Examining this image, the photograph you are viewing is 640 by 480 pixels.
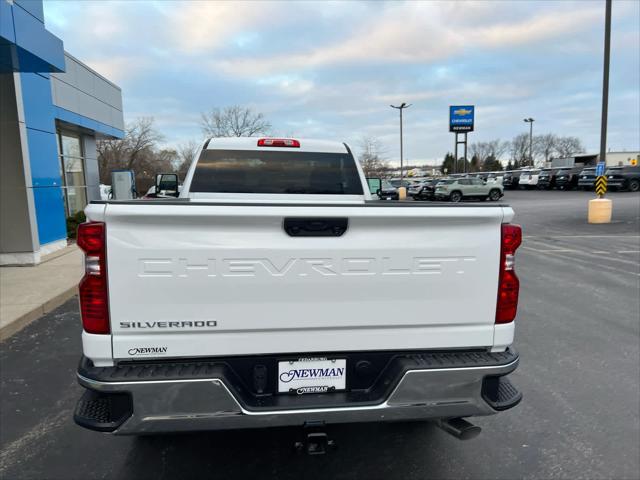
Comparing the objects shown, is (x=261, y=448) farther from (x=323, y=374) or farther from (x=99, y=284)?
(x=99, y=284)

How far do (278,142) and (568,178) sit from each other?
4115 centimetres

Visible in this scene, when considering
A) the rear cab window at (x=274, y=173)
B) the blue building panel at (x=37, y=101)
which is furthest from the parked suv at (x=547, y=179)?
the rear cab window at (x=274, y=173)

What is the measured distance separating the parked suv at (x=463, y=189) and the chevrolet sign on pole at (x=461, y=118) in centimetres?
2256

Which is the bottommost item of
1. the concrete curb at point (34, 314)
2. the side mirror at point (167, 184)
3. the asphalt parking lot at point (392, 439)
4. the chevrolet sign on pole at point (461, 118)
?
the asphalt parking lot at point (392, 439)

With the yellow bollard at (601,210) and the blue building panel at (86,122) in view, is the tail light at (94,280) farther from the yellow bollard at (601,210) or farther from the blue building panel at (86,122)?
the yellow bollard at (601,210)

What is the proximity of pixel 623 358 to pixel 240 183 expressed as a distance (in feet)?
13.6

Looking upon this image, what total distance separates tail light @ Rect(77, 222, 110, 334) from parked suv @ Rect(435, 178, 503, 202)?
30.8 m

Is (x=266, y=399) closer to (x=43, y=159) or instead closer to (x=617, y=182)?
(x=43, y=159)

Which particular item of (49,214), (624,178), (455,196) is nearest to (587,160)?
(624,178)

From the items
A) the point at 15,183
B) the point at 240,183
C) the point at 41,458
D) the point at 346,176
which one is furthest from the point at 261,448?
the point at 15,183

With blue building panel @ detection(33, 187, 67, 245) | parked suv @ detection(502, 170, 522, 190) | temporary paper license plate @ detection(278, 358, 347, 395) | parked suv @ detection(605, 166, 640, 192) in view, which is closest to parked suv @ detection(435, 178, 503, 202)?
parked suv @ detection(605, 166, 640, 192)

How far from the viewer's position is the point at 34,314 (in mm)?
6059

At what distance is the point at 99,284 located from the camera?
2100mm

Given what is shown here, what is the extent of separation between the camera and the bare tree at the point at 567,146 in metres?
101
